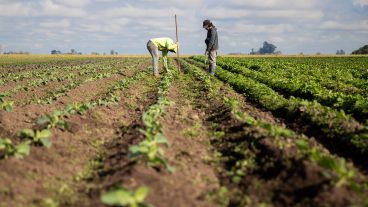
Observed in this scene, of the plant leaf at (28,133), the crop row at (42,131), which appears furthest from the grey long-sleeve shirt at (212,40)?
the plant leaf at (28,133)

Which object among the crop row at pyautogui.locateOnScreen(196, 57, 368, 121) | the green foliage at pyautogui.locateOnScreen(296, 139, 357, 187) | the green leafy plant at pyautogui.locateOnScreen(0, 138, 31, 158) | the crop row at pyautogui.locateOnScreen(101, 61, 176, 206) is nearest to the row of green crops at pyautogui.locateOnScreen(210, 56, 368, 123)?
the crop row at pyautogui.locateOnScreen(196, 57, 368, 121)

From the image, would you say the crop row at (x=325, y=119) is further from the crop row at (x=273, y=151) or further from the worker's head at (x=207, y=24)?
the worker's head at (x=207, y=24)

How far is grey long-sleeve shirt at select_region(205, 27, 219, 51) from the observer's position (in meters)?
20.0

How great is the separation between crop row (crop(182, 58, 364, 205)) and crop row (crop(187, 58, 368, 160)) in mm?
771

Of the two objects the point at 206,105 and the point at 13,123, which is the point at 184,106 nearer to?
the point at 206,105

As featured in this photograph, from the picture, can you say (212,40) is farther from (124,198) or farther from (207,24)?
(124,198)

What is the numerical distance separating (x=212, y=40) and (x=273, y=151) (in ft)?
45.7

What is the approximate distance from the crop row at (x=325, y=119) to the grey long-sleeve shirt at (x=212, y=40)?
704 cm

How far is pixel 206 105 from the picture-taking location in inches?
478

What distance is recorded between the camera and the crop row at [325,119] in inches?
301

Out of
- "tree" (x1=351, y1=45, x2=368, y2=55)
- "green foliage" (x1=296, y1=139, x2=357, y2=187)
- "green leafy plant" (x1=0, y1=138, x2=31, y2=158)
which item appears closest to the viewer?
"green foliage" (x1=296, y1=139, x2=357, y2=187)

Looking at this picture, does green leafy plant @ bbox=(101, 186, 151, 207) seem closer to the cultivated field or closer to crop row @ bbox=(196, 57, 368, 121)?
the cultivated field

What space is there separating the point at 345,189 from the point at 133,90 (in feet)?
37.2

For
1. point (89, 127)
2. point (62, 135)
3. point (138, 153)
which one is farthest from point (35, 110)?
point (138, 153)
